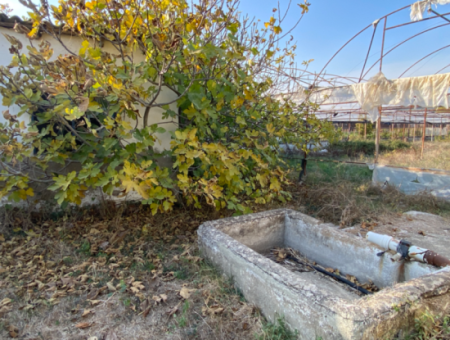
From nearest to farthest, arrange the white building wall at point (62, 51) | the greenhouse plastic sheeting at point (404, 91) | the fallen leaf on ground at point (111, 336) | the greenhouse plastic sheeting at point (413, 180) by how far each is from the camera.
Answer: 1. the fallen leaf on ground at point (111, 336)
2. the white building wall at point (62, 51)
3. the greenhouse plastic sheeting at point (404, 91)
4. the greenhouse plastic sheeting at point (413, 180)

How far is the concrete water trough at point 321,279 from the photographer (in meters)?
1.54

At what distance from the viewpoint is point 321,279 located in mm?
2691

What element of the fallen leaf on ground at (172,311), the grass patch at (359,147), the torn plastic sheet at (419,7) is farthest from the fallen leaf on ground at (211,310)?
the grass patch at (359,147)

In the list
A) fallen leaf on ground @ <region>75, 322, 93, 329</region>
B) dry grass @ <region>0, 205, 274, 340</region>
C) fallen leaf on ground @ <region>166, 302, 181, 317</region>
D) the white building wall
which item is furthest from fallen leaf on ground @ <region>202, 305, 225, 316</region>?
the white building wall

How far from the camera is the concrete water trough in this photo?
1537 mm

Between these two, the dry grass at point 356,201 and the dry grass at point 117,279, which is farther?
the dry grass at point 356,201

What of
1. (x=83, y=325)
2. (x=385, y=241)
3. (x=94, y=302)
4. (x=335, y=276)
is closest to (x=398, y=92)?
(x=385, y=241)

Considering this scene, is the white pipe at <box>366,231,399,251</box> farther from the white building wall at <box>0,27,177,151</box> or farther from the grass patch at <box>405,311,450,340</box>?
the white building wall at <box>0,27,177,151</box>

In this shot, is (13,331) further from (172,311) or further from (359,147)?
(359,147)

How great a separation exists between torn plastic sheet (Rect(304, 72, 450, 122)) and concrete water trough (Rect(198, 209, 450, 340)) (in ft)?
12.0

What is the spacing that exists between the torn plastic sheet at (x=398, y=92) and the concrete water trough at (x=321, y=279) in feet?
12.0

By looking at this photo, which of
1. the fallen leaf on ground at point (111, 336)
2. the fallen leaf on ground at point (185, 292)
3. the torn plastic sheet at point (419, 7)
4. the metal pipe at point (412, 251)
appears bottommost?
the fallen leaf on ground at point (111, 336)

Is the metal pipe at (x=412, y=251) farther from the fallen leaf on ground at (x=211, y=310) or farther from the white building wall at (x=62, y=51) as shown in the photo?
the white building wall at (x=62, y=51)

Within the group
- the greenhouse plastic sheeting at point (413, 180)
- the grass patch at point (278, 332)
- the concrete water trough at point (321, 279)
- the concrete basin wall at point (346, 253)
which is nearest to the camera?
the concrete water trough at point (321, 279)
